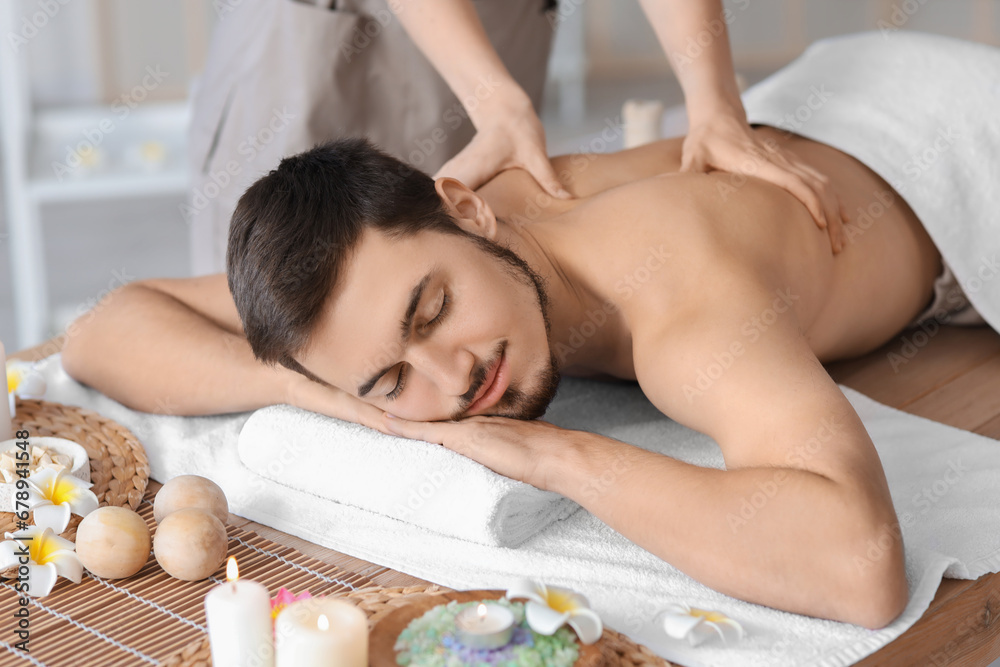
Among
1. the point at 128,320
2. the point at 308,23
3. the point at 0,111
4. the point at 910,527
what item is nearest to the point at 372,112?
the point at 308,23

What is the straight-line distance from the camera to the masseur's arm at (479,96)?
1.76 metres

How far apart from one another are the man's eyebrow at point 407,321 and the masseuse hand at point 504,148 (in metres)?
0.49

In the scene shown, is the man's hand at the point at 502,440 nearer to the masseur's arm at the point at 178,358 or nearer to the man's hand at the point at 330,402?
the man's hand at the point at 330,402

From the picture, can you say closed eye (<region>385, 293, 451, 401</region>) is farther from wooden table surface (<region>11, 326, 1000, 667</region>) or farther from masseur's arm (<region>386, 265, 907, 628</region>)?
wooden table surface (<region>11, 326, 1000, 667</region>)

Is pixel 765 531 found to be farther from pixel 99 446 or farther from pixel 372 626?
pixel 99 446

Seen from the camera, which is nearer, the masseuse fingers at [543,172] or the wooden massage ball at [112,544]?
the wooden massage ball at [112,544]

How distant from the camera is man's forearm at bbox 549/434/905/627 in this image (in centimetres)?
107

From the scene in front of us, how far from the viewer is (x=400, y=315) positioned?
127 cm

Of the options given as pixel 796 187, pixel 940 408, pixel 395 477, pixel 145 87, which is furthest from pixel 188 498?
pixel 145 87

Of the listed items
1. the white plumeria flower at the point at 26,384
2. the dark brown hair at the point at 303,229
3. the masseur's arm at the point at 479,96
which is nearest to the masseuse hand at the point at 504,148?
the masseur's arm at the point at 479,96

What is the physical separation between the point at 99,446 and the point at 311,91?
911 millimetres

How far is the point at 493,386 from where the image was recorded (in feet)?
4.47

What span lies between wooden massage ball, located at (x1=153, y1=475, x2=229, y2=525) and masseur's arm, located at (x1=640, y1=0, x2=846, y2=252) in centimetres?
91

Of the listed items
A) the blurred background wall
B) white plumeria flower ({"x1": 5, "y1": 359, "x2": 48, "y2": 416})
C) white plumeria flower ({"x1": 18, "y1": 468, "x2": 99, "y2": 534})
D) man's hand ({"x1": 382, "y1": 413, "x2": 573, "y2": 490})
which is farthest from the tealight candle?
the blurred background wall
